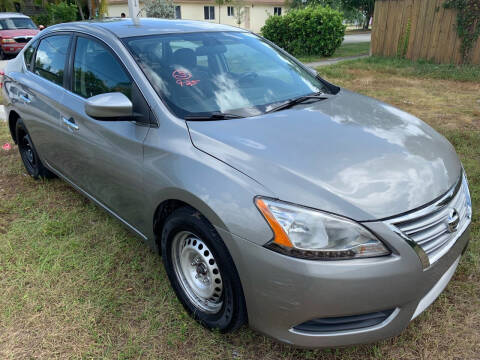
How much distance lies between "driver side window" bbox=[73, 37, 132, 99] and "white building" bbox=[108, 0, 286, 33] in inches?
1403

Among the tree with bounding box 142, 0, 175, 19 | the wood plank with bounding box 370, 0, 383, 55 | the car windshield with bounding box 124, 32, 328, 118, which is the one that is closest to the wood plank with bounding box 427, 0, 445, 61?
the wood plank with bounding box 370, 0, 383, 55

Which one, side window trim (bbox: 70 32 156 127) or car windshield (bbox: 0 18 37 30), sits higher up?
car windshield (bbox: 0 18 37 30)

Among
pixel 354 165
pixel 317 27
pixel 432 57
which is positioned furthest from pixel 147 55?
pixel 317 27

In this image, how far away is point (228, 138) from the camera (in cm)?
215

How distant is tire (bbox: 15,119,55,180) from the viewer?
13.5 feet

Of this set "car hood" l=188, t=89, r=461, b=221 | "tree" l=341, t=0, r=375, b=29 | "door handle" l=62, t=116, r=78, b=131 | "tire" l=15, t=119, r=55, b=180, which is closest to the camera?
"car hood" l=188, t=89, r=461, b=221

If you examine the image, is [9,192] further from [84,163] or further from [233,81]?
[233,81]

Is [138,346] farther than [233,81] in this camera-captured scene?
No

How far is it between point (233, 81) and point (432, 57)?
35.0 ft

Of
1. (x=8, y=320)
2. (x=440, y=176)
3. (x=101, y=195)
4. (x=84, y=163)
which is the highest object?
(x=440, y=176)

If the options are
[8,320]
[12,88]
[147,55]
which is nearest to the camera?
[8,320]

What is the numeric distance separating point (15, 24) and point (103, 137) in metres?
16.9

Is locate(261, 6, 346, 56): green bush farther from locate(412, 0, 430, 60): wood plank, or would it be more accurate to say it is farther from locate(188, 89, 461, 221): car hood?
locate(188, 89, 461, 221): car hood

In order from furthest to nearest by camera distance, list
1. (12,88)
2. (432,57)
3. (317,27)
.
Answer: (317,27), (432,57), (12,88)
